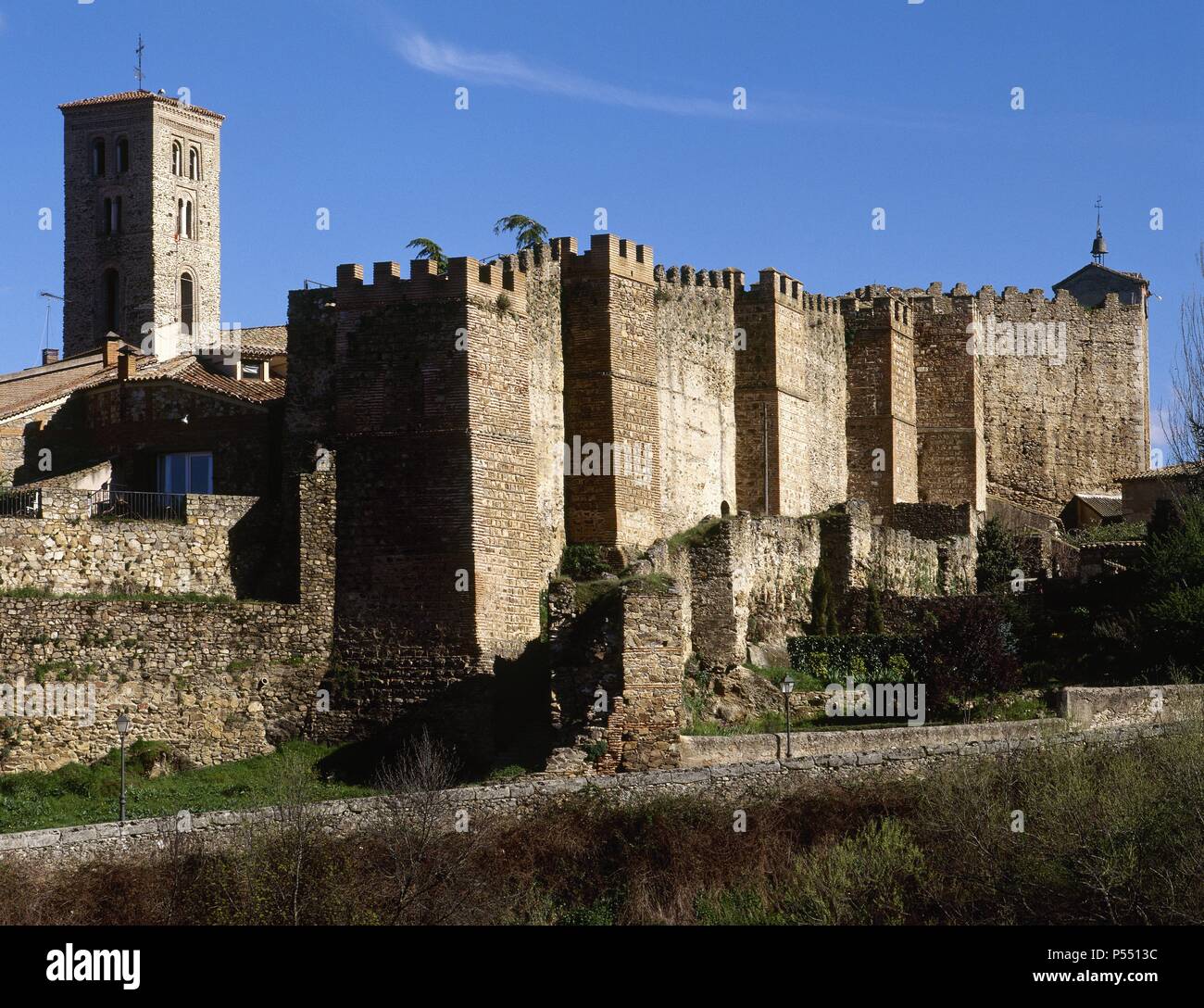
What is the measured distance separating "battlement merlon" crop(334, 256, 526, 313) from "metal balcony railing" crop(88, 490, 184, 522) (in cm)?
475

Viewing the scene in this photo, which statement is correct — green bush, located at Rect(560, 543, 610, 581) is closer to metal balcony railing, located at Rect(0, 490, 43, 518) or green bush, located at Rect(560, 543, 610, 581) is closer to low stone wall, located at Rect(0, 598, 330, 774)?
low stone wall, located at Rect(0, 598, 330, 774)

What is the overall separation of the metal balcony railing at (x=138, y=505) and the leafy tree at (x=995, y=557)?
60.0ft

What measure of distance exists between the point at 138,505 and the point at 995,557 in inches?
766

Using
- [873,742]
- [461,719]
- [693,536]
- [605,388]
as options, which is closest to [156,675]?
[461,719]

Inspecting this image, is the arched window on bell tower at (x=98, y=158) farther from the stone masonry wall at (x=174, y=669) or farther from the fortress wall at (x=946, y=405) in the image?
the stone masonry wall at (x=174, y=669)

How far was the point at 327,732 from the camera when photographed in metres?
36.6

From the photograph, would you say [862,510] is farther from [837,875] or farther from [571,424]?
[837,875]

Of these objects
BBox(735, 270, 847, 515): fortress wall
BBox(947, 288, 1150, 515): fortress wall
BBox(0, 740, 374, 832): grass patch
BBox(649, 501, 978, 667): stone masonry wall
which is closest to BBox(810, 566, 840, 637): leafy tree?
BBox(649, 501, 978, 667): stone masonry wall

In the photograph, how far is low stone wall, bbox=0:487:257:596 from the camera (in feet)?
120

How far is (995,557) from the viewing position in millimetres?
49312

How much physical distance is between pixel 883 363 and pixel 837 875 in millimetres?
19978

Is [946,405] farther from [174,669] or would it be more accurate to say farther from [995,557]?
[174,669]
